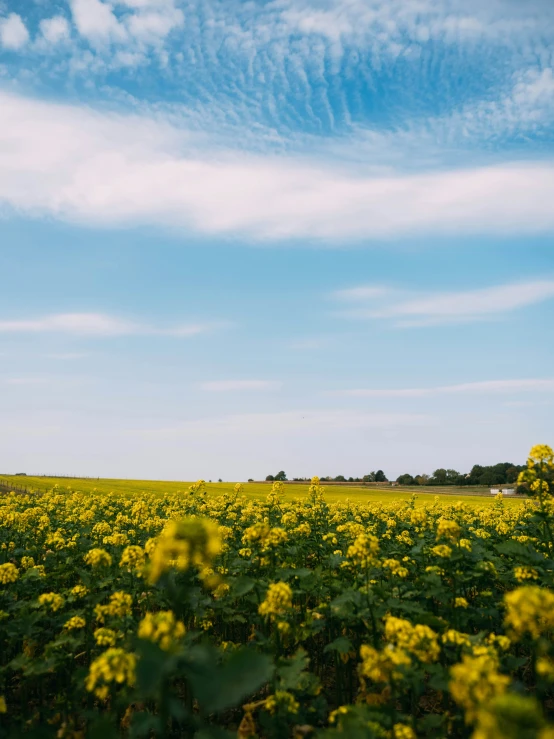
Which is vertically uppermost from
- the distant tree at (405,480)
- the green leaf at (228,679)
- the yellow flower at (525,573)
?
the yellow flower at (525,573)

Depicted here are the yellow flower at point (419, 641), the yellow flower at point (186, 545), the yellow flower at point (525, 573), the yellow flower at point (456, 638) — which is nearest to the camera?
the yellow flower at point (186, 545)

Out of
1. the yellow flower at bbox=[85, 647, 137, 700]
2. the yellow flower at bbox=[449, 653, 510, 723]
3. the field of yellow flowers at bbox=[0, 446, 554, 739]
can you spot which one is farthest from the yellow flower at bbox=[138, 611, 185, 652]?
the yellow flower at bbox=[449, 653, 510, 723]

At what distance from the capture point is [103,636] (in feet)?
18.7

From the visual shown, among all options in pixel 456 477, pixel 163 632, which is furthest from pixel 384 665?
pixel 456 477

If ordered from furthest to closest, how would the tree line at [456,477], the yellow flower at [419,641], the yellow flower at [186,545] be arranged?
the tree line at [456,477] → the yellow flower at [419,641] → the yellow flower at [186,545]

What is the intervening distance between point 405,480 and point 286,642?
395 feet

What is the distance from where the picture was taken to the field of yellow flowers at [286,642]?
3.90 meters

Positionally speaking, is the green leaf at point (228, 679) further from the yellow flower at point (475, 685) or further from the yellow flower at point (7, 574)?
the yellow flower at point (7, 574)

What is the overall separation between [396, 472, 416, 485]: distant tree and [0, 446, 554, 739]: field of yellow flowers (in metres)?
111

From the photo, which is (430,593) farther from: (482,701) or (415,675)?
(482,701)

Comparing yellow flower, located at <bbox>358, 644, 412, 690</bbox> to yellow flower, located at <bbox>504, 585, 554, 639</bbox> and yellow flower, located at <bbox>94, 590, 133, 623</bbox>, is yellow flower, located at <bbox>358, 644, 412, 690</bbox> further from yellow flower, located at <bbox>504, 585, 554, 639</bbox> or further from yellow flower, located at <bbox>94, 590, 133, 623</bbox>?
yellow flower, located at <bbox>94, 590, 133, 623</bbox>

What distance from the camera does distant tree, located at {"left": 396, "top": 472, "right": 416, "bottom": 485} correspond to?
119 metres

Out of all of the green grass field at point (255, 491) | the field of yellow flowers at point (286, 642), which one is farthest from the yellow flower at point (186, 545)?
the green grass field at point (255, 491)

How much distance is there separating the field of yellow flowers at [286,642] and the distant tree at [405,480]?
111m
